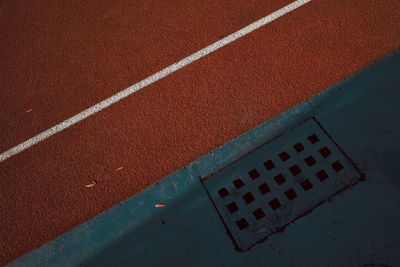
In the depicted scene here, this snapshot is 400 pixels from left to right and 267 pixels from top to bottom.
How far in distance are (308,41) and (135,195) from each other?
2.27 m

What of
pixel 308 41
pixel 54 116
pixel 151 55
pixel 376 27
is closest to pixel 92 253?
pixel 54 116

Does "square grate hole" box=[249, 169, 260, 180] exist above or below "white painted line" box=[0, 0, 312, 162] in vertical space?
below

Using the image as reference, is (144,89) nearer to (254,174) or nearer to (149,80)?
(149,80)

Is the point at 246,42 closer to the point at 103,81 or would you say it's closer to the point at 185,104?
the point at 185,104

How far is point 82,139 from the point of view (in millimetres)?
3275

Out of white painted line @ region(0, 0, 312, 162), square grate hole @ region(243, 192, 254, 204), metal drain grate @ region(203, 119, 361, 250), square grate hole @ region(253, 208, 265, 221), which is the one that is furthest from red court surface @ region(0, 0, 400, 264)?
Result: square grate hole @ region(253, 208, 265, 221)

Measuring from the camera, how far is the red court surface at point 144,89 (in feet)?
9.96

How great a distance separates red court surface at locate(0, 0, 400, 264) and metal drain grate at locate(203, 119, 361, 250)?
1.07ft

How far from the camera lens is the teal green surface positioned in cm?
251

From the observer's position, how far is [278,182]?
2773 mm

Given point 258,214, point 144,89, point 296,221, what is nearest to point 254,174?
point 258,214

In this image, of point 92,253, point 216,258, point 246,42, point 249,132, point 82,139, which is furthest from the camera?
point 246,42

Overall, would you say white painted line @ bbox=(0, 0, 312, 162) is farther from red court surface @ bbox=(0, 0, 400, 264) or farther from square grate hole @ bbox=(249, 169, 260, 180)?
square grate hole @ bbox=(249, 169, 260, 180)

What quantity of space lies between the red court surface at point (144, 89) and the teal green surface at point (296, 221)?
13cm
